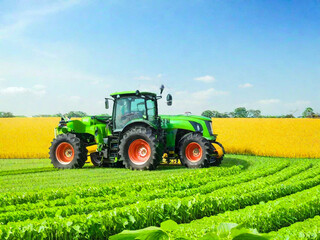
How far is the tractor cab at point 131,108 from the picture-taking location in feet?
41.4

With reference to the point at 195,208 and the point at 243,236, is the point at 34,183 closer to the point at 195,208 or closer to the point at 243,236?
the point at 195,208

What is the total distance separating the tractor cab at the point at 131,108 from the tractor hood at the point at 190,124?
20.3 inches

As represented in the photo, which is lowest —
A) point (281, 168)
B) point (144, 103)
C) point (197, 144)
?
point (281, 168)

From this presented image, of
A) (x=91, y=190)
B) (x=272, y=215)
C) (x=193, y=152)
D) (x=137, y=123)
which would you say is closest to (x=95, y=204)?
(x=91, y=190)

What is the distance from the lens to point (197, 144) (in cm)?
1231

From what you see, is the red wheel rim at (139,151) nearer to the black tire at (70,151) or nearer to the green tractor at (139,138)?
the green tractor at (139,138)

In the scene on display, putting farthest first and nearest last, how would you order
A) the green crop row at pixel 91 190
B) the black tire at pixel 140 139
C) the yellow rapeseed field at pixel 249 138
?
1. the yellow rapeseed field at pixel 249 138
2. the black tire at pixel 140 139
3. the green crop row at pixel 91 190

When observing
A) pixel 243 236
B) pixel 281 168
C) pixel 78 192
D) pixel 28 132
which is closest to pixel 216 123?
pixel 281 168

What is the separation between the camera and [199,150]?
40.7ft

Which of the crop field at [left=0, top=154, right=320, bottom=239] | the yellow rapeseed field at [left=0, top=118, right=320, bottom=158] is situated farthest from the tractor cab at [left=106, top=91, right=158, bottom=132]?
the yellow rapeseed field at [left=0, top=118, right=320, bottom=158]

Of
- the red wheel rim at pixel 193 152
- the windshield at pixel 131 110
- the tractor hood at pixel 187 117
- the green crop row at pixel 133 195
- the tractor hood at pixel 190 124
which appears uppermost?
the windshield at pixel 131 110

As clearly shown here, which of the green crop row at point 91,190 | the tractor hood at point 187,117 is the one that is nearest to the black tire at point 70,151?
the tractor hood at point 187,117

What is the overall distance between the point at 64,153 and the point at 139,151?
3.00m

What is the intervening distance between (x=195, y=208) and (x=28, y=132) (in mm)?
18030
